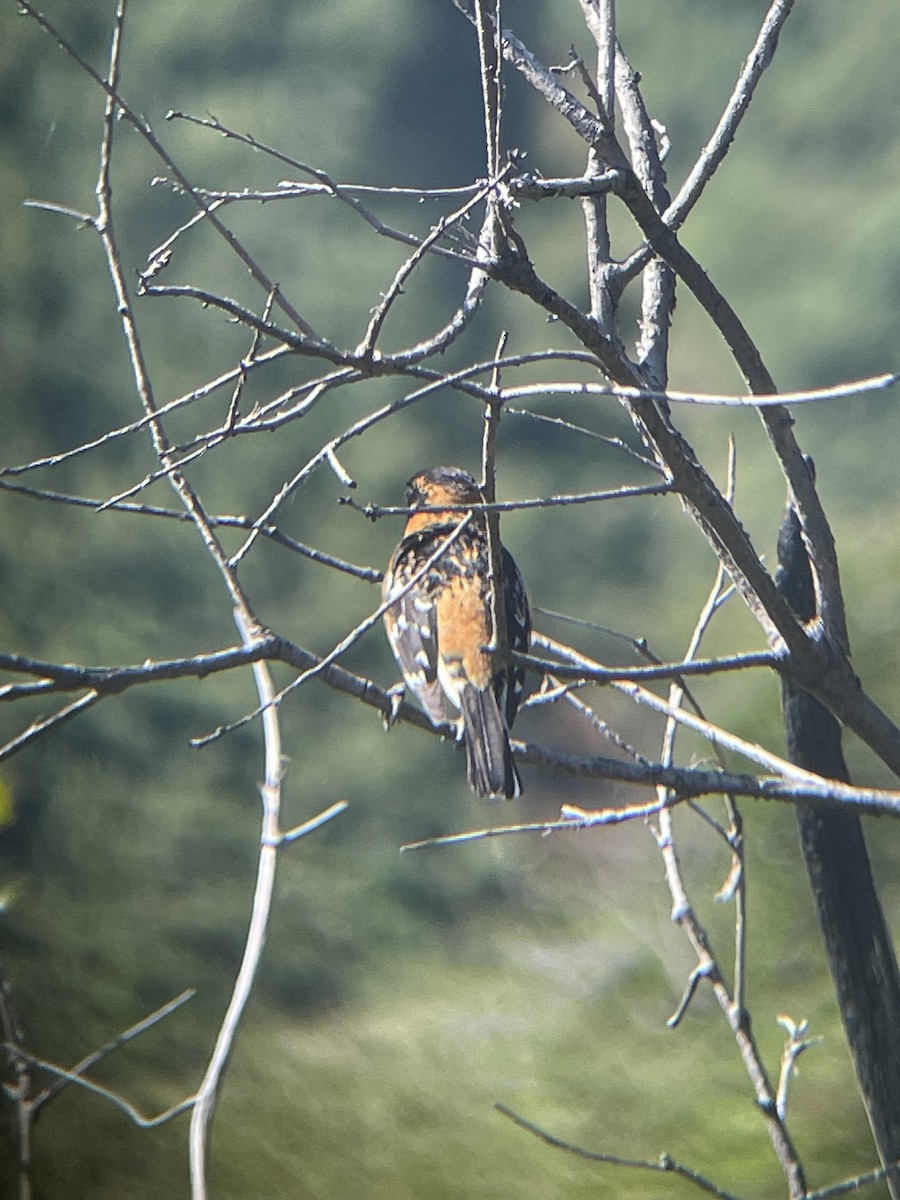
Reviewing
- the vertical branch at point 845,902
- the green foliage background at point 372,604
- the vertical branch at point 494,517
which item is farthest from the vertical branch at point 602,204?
the green foliage background at point 372,604

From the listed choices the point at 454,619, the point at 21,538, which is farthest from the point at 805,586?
the point at 21,538

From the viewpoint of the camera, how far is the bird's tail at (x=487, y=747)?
1.96m

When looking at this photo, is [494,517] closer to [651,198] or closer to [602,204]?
[602,204]

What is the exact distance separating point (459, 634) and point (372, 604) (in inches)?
35.0

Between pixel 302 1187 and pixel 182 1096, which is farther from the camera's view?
pixel 182 1096

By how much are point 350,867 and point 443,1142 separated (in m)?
0.70

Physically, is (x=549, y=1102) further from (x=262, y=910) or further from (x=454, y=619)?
(x=262, y=910)

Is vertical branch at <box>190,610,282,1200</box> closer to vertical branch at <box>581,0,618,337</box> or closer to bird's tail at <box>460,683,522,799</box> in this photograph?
bird's tail at <box>460,683,522,799</box>

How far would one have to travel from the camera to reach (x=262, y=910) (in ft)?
4.62

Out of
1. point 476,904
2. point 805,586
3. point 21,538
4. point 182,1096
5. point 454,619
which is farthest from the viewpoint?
point 21,538

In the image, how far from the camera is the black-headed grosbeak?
6.76ft

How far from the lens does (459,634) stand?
7.34 feet

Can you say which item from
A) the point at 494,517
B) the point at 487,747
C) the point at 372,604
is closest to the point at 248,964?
the point at 494,517

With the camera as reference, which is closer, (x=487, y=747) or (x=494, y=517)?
(x=494, y=517)
